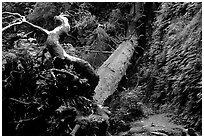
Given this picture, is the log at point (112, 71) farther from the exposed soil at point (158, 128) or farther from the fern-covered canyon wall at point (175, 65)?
the exposed soil at point (158, 128)

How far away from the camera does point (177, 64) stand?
4.78m

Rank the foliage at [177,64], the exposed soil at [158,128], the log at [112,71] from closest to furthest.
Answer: the exposed soil at [158,128]
the foliage at [177,64]
the log at [112,71]

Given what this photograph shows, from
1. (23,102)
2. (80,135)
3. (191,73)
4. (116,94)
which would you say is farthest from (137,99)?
(23,102)

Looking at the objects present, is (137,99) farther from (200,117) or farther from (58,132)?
(58,132)

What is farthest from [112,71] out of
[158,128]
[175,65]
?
[158,128]

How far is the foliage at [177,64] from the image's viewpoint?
4121mm

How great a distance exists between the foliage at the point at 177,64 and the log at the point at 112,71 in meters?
0.59

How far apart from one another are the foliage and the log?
1.92ft

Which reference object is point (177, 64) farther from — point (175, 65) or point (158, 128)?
point (158, 128)

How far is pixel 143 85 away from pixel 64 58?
324 cm

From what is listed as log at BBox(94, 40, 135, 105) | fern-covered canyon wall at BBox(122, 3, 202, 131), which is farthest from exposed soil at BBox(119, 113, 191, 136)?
log at BBox(94, 40, 135, 105)

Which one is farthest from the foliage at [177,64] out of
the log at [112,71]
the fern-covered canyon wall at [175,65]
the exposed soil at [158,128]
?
the log at [112,71]

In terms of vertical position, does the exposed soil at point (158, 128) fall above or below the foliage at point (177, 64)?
below

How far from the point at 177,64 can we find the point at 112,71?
133cm
